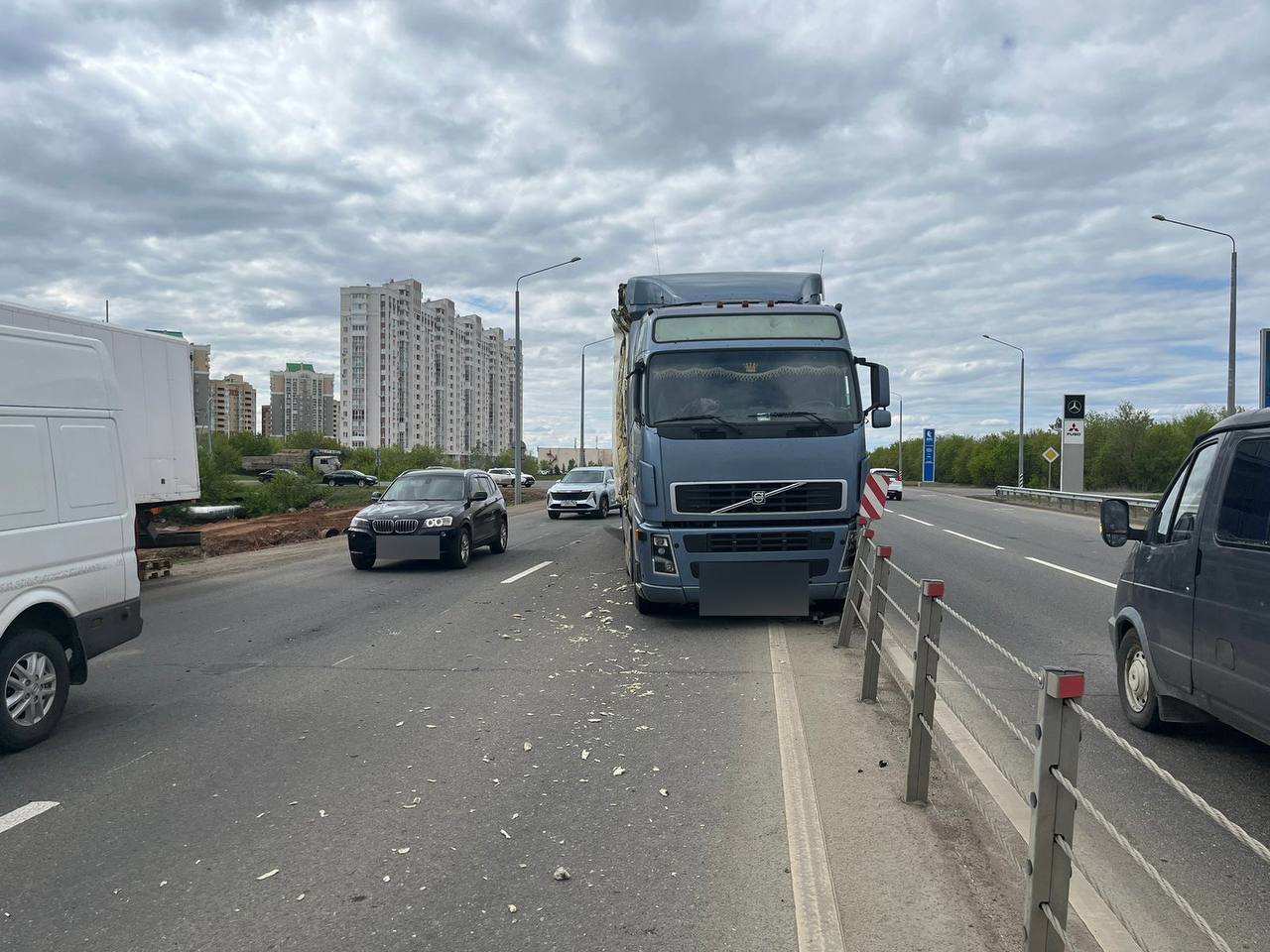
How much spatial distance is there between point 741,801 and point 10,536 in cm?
439

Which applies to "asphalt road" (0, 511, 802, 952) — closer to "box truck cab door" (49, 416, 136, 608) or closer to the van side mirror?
"box truck cab door" (49, 416, 136, 608)

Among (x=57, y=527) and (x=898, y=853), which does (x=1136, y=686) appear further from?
(x=57, y=527)

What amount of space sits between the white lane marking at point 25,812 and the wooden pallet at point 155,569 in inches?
379

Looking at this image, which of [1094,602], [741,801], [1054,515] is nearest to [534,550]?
[1094,602]

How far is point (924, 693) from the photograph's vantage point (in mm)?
4449

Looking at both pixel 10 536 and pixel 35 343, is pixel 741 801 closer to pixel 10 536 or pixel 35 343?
pixel 10 536

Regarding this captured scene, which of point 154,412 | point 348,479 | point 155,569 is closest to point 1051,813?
point 154,412

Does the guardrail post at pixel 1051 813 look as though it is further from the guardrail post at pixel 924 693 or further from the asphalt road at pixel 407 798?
the guardrail post at pixel 924 693

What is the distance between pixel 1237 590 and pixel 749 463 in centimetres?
493

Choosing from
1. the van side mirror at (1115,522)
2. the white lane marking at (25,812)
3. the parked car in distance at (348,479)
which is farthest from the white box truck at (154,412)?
the parked car in distance at (348,479)

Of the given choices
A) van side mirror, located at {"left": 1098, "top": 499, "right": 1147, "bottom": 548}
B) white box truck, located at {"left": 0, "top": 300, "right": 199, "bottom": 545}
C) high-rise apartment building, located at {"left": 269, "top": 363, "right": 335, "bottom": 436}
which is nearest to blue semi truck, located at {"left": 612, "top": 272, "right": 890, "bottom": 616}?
van side mirror, located at {"left": 1098, "top": 499, "right": 1147, "bottom": 548}

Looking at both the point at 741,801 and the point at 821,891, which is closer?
the point at 821,891

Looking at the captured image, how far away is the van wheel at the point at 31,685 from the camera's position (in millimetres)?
5215

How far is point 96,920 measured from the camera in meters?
3.30
